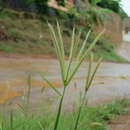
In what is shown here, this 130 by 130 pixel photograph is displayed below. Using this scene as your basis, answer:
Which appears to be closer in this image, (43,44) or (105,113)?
(105,113)

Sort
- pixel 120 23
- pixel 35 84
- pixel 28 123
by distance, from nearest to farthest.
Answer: pixel 28 123
pixel 35 84
pixel 120 23

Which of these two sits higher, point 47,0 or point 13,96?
point 47,0

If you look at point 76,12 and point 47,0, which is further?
point 76,12

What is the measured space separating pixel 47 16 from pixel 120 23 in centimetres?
1832

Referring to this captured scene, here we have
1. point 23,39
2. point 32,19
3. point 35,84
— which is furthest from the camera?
point 32,19

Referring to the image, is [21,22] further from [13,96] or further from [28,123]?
[28,123]

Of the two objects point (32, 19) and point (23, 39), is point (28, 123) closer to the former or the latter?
point (23, 39)

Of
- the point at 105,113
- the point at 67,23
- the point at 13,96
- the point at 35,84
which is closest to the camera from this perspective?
the point at 105,113

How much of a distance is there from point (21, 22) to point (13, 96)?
13.4 m

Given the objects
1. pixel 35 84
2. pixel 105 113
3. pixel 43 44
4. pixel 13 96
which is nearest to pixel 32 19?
pixel 43 44

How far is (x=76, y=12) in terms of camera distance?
23.4 metres

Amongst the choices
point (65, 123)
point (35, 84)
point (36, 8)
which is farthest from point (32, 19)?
point (65, 123)

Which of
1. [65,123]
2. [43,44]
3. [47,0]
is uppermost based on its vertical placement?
[47,0]

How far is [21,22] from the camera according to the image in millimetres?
18812
